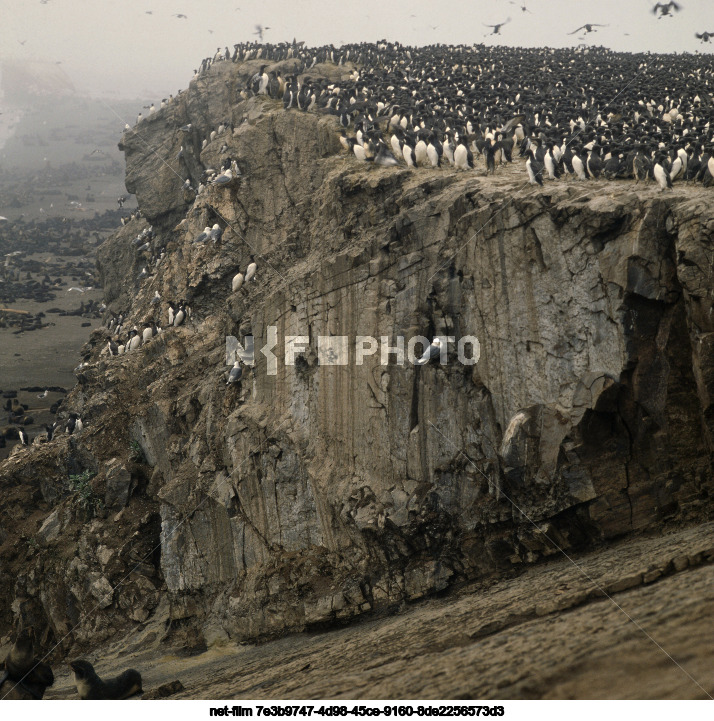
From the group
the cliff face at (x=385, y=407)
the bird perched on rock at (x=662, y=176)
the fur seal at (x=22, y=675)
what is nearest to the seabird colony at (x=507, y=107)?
the bird perched on rock at (x=662, y=176)

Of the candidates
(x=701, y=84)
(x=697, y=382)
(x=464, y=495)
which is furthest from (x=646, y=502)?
(x=701, y=84)

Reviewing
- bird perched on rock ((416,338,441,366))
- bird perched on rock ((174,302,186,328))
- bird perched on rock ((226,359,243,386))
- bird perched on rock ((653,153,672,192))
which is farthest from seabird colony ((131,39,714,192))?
bird perched on rock ((226,359,243,386))

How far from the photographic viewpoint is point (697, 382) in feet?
41.7

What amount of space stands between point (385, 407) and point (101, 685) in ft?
24.2

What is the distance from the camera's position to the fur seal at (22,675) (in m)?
13.7

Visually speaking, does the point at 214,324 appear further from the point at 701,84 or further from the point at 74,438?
the point at 701,84

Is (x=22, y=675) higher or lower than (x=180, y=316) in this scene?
lower

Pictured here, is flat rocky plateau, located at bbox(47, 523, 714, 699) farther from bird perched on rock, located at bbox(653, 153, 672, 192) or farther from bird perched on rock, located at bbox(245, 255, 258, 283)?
bird perched on rock, located at bbox(245, 255, 258, 283)

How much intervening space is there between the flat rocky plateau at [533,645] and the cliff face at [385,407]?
3.84 ft

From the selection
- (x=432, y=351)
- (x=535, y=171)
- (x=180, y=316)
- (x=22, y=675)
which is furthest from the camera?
(x=180, y=316)

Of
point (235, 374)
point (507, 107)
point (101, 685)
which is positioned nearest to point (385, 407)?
point (235, 374)

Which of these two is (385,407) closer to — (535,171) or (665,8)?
(535,171)

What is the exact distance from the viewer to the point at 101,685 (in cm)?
1381

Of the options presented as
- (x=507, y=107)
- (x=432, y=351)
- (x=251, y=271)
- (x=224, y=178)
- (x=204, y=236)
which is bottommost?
(x=432, y=351)
